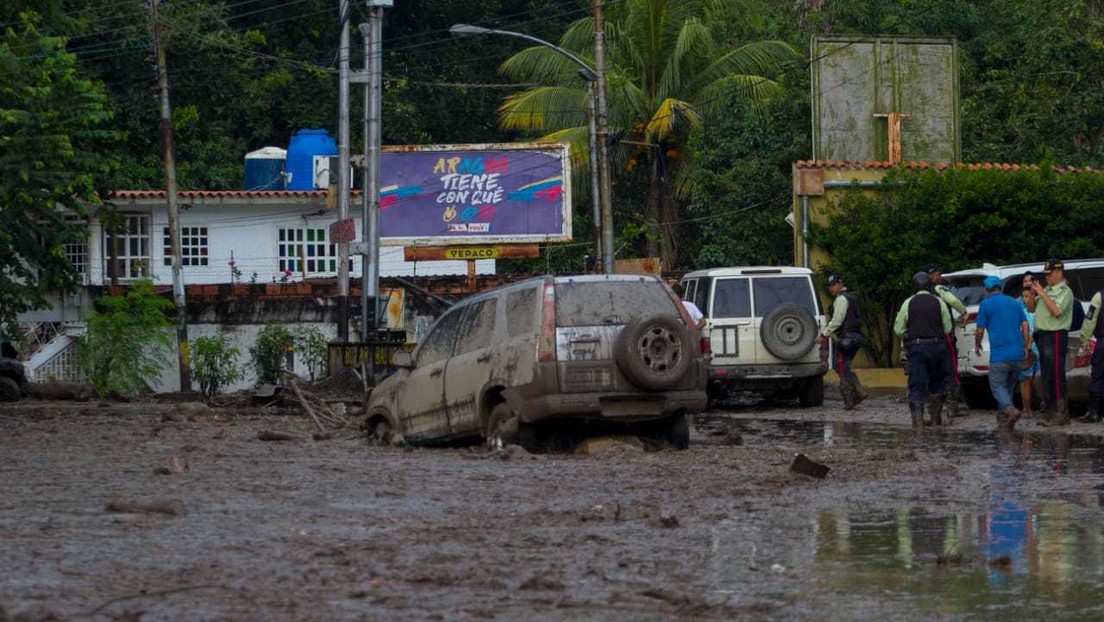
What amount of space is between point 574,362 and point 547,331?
1.10 feet

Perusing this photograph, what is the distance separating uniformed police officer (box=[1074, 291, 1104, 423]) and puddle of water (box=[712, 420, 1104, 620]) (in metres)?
5.63

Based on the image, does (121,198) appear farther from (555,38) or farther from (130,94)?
(555,38)

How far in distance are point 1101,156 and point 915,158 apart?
6040 mm

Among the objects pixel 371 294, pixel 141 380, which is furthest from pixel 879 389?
pixel 141 380

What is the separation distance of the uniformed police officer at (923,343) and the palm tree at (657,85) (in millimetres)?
25859

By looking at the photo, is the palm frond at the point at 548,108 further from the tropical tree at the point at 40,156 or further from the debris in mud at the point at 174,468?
the debris in mud at the point at 174,468

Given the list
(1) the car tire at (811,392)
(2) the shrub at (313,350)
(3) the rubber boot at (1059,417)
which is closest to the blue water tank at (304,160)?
(2) the shrub at (313,350)

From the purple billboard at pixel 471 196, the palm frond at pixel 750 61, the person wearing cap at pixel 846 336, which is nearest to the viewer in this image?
the person wearing cap at pixel 846 336

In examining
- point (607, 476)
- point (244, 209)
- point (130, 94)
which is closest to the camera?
point (607, 476)

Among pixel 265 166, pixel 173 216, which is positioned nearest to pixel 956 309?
pixel 173 216

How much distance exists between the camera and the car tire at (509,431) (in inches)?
581

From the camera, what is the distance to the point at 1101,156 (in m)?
42.0

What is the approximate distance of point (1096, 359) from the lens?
18.3 m

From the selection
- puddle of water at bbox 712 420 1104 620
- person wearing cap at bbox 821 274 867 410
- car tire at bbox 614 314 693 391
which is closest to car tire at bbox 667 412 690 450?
car tire at bbox 614 314 693 391
